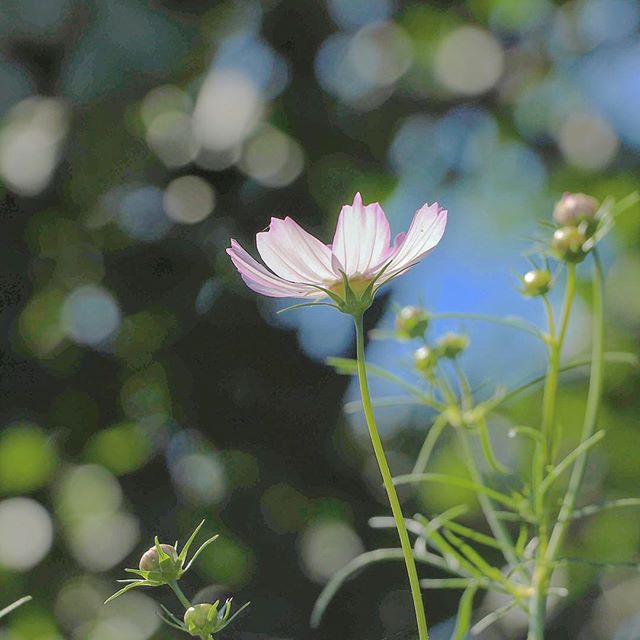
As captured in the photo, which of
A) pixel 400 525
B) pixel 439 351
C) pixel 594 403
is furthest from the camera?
pixel 439 351

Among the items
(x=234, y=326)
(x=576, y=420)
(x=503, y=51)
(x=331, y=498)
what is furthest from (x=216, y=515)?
(x=503, y=51)

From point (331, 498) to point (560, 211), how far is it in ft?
2.68

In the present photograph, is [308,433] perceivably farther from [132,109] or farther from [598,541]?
[132,109]

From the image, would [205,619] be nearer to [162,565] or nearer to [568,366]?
[162,565]

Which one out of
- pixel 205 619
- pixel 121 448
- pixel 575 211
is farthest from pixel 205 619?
pixel 121 448

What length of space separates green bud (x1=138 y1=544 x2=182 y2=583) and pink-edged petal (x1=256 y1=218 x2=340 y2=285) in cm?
8

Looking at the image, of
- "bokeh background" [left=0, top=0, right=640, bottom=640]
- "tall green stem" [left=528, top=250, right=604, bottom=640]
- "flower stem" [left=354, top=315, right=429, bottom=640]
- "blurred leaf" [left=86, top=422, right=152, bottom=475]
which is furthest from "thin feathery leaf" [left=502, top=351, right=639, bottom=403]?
"blurred leaf" [left=86, top=422, right=152, bottom=475]

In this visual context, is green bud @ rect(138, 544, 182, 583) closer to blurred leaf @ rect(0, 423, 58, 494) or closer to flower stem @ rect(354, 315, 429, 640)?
flower stem @ rect(354, 315, 429, 640)

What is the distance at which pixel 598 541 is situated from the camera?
1.09 m

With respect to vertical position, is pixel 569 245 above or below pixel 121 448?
above

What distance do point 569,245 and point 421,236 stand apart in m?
0.11

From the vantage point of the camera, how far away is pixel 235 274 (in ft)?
4.04

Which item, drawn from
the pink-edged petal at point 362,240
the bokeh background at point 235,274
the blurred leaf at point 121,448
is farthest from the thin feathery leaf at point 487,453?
the blurred leaf at point 121,448

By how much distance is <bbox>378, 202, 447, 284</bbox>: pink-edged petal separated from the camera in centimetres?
23
